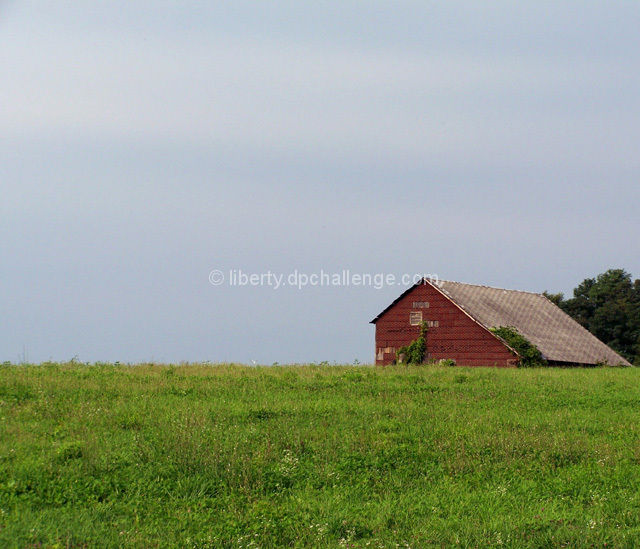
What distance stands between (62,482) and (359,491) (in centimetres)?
469

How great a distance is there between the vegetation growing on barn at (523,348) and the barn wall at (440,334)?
47 cm

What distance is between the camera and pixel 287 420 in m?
14.8

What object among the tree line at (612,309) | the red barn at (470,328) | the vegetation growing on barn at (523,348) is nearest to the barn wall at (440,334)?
the red barn at (470,328)

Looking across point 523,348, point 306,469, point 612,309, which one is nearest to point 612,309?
point 612,309

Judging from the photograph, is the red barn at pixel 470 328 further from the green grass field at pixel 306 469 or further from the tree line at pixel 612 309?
the green grass field at pixel 306 469

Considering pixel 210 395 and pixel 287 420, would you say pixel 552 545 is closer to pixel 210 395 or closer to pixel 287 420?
pixel 287 420

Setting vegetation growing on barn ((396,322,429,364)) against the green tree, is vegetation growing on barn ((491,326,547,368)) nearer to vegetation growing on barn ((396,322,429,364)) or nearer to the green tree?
vegetation growing on barn ((396,322,429,364))

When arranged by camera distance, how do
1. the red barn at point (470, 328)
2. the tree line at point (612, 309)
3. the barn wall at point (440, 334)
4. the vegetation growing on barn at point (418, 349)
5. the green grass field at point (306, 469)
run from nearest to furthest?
the green grass field at point (306, 469) < the barn wall at point (440, 334) < the red barn at point (470, 328) < the vegetation growing on barn at point (418, 349) < the tree line at point (612, 309)

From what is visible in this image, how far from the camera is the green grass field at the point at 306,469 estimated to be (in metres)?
8.73

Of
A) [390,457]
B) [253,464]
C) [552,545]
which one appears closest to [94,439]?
[253,464]

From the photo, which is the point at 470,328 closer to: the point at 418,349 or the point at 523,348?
the point at 523,348

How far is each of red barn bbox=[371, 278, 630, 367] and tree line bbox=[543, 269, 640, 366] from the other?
1732 cm

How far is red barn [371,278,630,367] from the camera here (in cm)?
4034

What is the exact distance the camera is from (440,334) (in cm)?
4197
